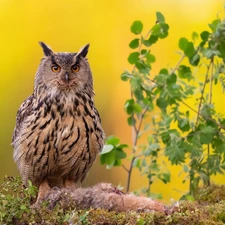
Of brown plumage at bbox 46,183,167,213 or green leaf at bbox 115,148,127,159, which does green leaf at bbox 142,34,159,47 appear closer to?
green leaf at bbox 115,148,127,159

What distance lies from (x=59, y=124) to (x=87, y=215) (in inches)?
32.4

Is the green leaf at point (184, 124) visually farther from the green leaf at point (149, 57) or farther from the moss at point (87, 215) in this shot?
the moss at point (87, 215)

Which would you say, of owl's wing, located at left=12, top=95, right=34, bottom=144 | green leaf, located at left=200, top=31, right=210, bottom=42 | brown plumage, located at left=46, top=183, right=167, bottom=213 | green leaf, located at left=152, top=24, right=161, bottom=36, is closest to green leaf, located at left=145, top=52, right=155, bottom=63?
green leaf, located at left=152, top=24, right=161, bottom=36

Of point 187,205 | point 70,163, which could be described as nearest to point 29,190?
point 187,205

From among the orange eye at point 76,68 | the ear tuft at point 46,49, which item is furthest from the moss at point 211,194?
the ear tuft at point 46,49

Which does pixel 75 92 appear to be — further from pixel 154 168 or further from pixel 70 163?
pixel 154 168

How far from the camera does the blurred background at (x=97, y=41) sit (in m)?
5.83

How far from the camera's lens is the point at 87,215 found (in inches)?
106

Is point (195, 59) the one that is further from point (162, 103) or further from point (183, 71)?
point (162, 103)

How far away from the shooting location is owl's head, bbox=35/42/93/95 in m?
3.49

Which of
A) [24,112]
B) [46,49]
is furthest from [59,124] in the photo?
[46,49]

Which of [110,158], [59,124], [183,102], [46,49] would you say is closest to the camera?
[59,124]

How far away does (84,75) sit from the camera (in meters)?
3.56

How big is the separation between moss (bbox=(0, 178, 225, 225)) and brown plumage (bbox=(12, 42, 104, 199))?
65 cm
